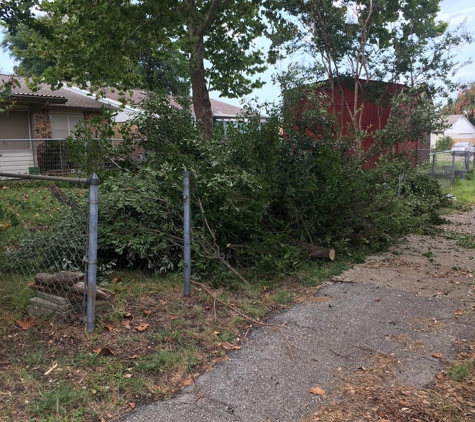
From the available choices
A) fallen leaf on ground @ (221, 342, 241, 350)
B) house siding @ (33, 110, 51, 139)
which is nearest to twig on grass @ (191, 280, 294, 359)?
fallen leaf on ground @ (221, 342, 241, 350)

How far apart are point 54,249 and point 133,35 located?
474cm

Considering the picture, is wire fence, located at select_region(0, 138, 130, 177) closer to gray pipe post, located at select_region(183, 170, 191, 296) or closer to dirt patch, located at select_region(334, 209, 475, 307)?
gray pipe post, located at select_region(183, 170, 191, 296)

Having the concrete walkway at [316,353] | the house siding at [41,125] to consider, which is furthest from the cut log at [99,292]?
the house siding at [41,125]

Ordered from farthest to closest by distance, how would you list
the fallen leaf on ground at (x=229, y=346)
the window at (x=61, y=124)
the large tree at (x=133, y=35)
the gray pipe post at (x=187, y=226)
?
1. the window at (x=61, y=124)
2. the large tree at (x=133, y=35)
3. the gray pipe post at (x=187, y=226)
4. the fallen leaf on ground at (x=229, y=346)

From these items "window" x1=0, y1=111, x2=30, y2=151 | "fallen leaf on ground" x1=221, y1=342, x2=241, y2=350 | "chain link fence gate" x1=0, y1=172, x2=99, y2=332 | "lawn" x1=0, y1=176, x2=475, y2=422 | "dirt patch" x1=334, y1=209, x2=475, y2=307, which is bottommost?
"dirt patch" x1=334, y1=209, x2=475, y2=307

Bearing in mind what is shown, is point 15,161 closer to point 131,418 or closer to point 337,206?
point 337,206

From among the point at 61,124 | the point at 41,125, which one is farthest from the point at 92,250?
the point at 61,124

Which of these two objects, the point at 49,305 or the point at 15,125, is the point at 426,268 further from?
the point at 15,125

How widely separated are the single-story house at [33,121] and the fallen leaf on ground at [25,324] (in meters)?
10.8

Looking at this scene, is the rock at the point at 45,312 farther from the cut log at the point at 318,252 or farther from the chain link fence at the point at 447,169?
the chain link fence at the point at 447,169

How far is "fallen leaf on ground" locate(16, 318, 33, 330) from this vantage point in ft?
12.7

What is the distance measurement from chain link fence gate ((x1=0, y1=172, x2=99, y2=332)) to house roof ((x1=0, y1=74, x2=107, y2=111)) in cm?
990

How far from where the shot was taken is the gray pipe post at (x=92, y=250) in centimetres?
361

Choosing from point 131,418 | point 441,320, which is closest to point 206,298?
point 131,418
